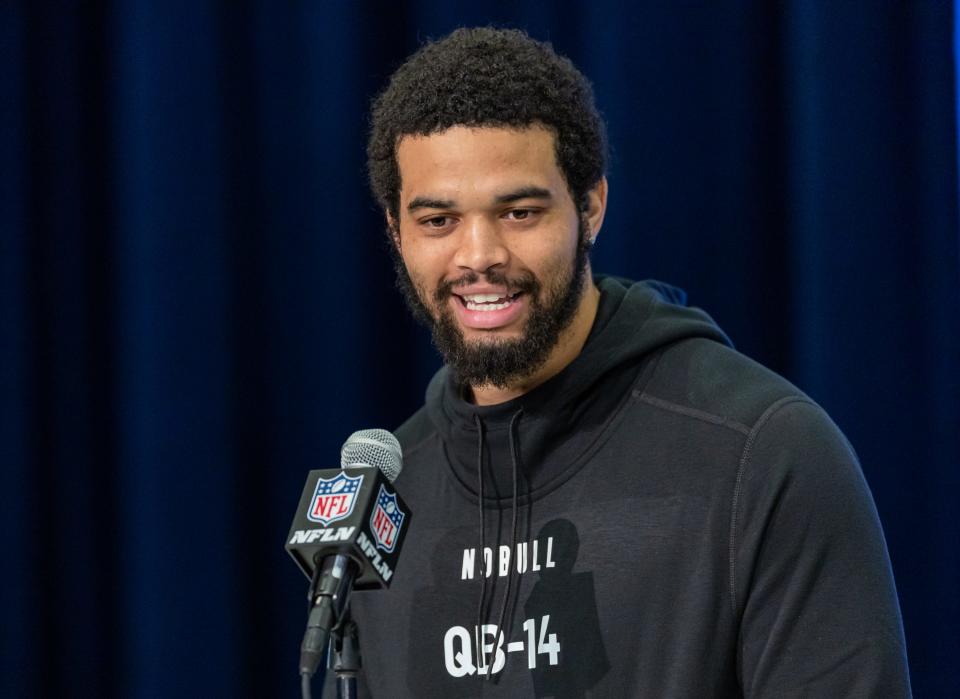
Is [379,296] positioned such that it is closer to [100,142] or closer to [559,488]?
[100,142]

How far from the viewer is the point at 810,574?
1268 mm

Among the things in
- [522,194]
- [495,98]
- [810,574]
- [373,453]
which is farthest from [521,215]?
[810,574]

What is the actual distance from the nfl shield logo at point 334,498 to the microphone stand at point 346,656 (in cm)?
8

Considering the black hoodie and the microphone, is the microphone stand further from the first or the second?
the black hoodie

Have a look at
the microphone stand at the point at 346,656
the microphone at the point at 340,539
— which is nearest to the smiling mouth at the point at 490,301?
the microphone at the point at 340,539

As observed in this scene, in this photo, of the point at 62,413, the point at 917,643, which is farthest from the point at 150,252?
the point at 917,643

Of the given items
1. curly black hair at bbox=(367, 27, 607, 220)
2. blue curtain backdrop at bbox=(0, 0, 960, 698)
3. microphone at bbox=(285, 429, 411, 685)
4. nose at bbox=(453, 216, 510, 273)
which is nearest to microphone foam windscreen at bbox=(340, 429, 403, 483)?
microphone at bbox=(285, 429, 411, 685)

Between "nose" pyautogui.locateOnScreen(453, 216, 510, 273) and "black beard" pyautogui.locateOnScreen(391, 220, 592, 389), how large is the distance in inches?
0.6

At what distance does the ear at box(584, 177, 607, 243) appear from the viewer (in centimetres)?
156

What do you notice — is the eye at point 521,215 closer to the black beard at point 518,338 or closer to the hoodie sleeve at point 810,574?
the black beard at point 518,338

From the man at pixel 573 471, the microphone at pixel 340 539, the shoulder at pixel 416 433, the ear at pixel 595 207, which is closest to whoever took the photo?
the microphone at pixel 340 539

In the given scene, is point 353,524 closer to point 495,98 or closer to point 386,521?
point 386,521

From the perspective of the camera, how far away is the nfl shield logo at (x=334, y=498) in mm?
1069

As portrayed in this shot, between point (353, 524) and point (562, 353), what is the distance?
1.79 feet
